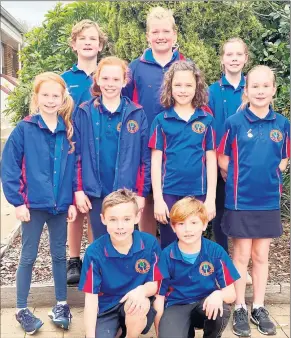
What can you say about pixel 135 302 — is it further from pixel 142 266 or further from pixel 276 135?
pixel 276 135

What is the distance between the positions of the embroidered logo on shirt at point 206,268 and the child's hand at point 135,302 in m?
0.39

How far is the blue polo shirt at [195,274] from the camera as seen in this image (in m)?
3.37

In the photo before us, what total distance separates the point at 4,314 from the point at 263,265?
202cm

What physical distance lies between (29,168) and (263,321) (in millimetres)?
1972

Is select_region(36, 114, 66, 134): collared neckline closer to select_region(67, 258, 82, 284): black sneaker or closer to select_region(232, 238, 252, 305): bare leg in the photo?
select_region(67, 258, 82, 284): black sneaker

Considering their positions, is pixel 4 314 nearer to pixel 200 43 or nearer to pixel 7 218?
pixel 200 43

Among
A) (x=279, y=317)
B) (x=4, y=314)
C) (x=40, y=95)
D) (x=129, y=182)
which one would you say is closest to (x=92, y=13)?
(x=40, y=95)

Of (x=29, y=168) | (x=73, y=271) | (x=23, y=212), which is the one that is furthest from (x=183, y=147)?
(x=73, y=271)

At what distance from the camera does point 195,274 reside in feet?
11.1

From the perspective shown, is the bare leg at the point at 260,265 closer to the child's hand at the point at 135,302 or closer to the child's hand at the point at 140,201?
the child's hand at the point at 140,201

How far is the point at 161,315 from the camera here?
3.35 metres

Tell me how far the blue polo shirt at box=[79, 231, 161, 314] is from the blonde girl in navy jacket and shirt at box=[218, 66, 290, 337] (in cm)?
73

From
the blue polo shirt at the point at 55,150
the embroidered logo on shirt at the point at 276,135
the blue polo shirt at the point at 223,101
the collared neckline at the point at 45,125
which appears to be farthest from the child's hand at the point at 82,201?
the embroidered logo on shirt at the point at 276,135

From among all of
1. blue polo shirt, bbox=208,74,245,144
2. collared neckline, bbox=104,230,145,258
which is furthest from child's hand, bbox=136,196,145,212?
blue polo shirt, bbox=208,74,245,144
